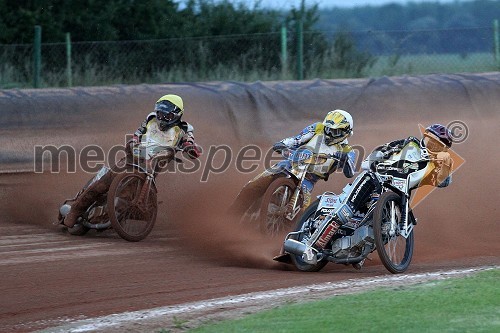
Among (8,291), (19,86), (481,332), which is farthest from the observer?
(19,86)

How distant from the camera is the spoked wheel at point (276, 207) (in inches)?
486

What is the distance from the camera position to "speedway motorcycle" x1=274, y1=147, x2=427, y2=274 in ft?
35.0

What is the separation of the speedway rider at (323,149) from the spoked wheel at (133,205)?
3.38ft

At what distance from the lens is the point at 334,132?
12.6m

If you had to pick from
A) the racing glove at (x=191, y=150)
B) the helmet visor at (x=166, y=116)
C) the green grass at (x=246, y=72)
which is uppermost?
the green grass at (x=246, y=72)

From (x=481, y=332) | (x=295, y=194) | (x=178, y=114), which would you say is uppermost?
(x=178, y=114)

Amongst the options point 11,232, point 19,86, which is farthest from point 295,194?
point 19,86

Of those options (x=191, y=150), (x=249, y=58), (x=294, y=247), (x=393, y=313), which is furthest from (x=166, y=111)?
(x=249, y=58)

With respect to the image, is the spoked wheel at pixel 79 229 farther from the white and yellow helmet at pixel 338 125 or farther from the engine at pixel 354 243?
the engine at pixel 354 243

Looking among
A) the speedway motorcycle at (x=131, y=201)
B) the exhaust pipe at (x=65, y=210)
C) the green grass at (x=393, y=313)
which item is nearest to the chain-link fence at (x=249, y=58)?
the exhaust pipe at (x=65, y=210)

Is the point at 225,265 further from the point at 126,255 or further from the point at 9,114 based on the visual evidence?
the point at 9,114

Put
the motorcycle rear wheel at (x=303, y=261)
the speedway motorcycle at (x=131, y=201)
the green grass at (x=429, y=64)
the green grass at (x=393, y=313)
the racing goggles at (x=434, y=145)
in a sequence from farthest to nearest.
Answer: the green grass at (x=429, y=64)
the speedway motorcycle at (x=131, y=201)
the racing goggles at (x=434, y=145)
the motorcycle rear wheel at (x=303, y=261)
the green grass at (x=393, y=313)

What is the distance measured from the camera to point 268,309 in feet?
27.6

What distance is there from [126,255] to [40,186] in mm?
3706
